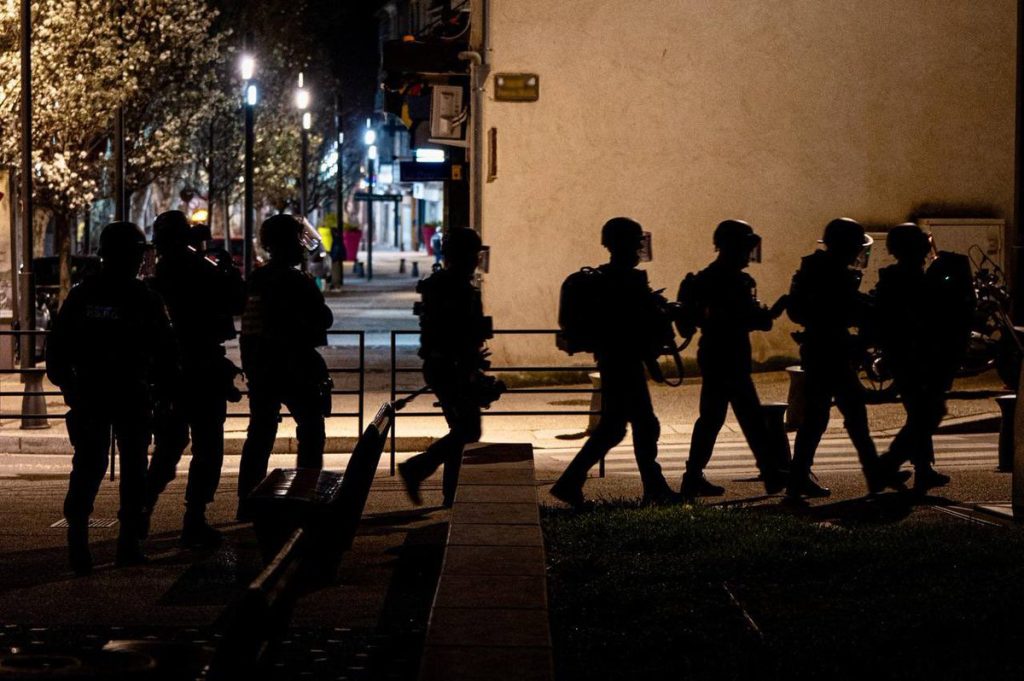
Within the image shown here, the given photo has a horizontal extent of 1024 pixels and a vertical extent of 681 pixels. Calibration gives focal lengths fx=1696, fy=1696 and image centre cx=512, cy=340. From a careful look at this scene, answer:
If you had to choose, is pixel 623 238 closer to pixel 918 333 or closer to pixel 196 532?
pixel 918 333

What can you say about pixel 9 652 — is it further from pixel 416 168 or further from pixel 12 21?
pixel 416 168

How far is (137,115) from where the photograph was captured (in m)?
42.3

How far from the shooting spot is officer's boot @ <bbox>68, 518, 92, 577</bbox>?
862 centimetres

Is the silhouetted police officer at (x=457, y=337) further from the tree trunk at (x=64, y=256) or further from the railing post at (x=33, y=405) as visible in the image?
the tree trunk at (x=64, y=256)

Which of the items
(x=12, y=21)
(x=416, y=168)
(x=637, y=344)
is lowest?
(x=637, y=344)

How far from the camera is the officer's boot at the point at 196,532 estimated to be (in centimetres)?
947

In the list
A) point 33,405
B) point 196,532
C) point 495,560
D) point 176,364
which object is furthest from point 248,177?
point 495,560

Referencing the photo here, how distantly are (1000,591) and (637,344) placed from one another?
3098 millimetres

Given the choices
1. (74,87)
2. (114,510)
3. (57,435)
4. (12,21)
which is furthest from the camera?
(74,87)

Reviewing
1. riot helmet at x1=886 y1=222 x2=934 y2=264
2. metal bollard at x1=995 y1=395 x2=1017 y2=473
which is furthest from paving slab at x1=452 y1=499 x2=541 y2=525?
metal bollard at x1=995 y1=395 x2=1017 y2=473

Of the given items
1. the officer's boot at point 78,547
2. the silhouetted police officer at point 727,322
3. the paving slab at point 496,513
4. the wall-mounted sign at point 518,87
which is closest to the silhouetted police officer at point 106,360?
the officer's boot at point 78,547

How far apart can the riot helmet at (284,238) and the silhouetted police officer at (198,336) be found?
0.93 ft

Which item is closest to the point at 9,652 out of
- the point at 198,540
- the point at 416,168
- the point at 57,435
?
the point at 198,540

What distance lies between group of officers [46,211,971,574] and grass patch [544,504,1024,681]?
2.97 ft
